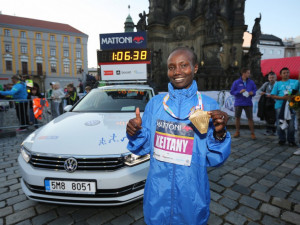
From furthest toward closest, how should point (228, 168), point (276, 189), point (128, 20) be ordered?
point (128, 20) < point (228, 168) < point (276, 189)

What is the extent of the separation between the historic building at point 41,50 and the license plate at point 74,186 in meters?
52.3

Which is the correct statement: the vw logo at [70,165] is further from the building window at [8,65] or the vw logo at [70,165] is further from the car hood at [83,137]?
the building window at [8,65]

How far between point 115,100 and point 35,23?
57669mm

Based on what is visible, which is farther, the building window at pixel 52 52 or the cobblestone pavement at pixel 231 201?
the building window at pixel 52 52

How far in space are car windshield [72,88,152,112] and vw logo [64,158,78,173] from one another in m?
1.50

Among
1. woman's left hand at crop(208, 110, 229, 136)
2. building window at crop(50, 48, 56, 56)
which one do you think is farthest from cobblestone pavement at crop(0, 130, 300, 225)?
building window at crop(50, 48, 56, 56)

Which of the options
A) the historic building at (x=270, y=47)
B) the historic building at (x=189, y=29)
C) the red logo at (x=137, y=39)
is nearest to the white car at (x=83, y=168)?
the red logo at (x=137, y=39)

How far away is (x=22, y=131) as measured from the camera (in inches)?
271

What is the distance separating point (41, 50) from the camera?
47.0 metres

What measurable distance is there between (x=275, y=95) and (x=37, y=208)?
5529mm

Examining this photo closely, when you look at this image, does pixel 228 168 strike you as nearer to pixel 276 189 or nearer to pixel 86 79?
pixel 276 189

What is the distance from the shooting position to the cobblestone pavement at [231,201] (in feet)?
7.36

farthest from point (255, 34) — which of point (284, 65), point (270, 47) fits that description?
point (270, 47)

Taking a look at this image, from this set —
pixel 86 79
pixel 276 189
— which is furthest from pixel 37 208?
pixel 86 79
